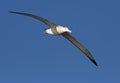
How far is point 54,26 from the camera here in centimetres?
2886

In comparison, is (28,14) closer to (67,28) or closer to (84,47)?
(67,28)

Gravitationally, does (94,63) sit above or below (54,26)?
below

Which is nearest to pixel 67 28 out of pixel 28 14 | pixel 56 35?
pixel 56 35

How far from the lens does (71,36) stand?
29891 mm

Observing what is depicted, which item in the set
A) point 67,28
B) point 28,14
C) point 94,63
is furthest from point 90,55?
point 28,14

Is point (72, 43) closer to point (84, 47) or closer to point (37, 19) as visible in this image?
point (84, 47)

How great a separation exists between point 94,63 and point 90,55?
594 mm

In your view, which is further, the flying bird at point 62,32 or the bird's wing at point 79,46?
the bird's wing at point 79,46

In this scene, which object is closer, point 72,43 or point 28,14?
point 28,14

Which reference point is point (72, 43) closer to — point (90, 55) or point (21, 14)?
point (90, 55)

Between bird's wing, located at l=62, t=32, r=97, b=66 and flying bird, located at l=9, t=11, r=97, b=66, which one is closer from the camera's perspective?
flying bird, located at l=9, t=11, r=97, b=66

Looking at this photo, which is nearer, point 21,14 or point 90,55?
point 21,14

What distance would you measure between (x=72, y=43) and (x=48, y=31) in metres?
2.07

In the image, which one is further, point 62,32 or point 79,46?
point 79,46
